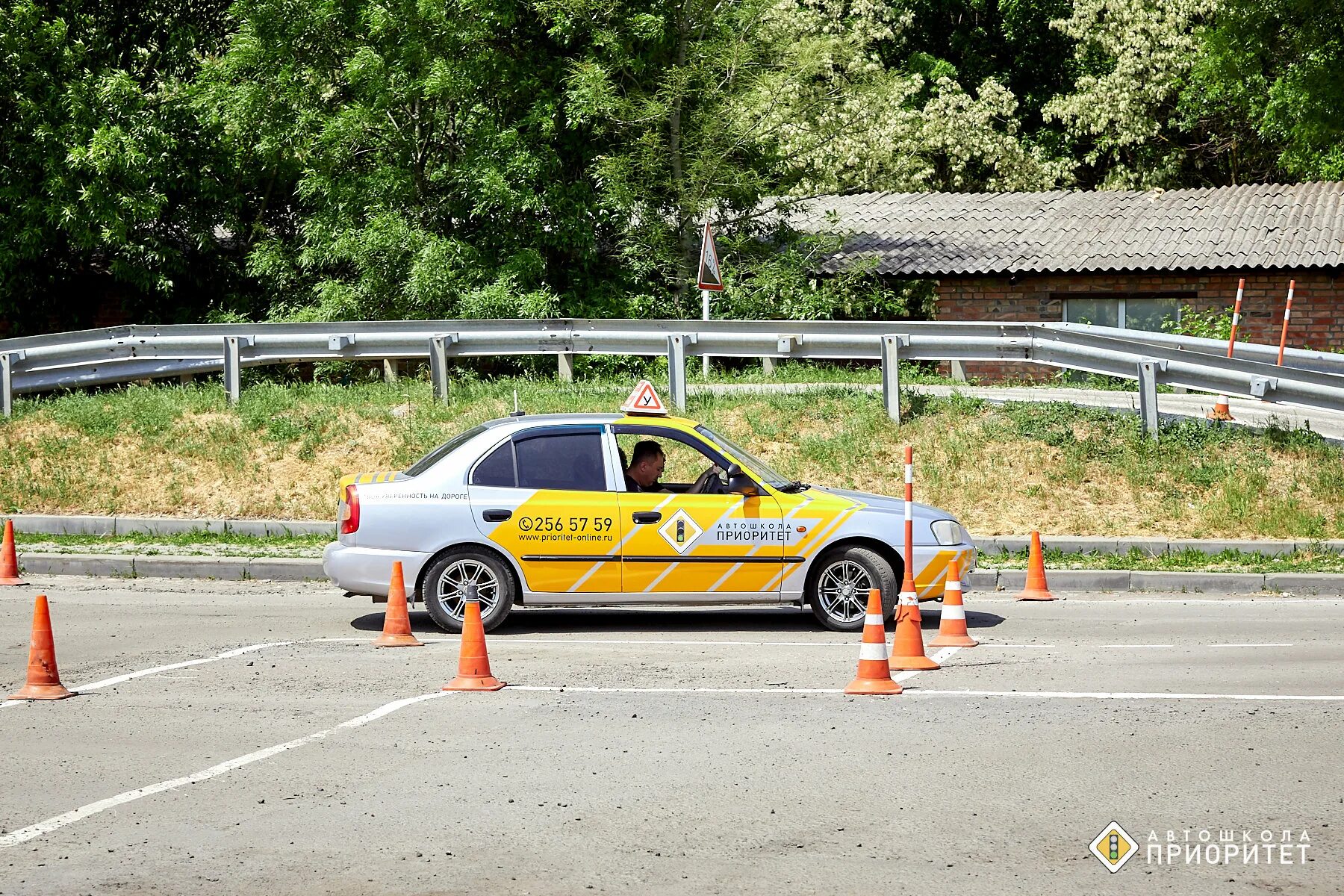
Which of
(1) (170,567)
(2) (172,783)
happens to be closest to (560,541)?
(2) (172,783)

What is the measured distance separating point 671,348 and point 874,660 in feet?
→ 29.4

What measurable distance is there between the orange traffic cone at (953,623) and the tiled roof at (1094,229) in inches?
659

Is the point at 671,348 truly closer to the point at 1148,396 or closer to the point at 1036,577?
the point at 1148,396

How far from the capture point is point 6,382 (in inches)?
700

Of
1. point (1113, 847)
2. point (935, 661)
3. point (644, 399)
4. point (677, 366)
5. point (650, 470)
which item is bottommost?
point (1113, 847)

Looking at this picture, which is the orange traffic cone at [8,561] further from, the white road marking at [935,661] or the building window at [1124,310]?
the building window at [1124,310]

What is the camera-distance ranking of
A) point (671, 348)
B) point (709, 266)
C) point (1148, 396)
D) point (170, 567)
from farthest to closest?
point (709, 266)
point (671, 348)
point (1148, 396)
point (170, 567)

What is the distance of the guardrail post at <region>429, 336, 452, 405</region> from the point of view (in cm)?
1759

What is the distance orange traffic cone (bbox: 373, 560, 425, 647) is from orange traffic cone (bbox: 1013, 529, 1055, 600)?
5.23 meters

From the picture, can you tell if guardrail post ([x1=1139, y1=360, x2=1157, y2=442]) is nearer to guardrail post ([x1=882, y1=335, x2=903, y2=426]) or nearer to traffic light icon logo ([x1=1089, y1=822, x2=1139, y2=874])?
guardrail post ([x1=882, y1=335, x2=903, y2=426])

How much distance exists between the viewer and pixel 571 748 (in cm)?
733

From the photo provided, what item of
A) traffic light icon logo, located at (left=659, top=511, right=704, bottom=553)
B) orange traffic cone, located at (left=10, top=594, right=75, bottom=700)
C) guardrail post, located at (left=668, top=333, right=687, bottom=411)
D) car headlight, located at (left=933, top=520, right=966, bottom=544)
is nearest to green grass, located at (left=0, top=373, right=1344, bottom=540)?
guardrail post, located at (left=668, top=333, right=687, bottom=411)

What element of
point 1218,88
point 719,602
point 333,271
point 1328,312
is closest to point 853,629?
point 719,602

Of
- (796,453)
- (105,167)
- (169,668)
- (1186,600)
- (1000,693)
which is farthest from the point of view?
(105,167)
